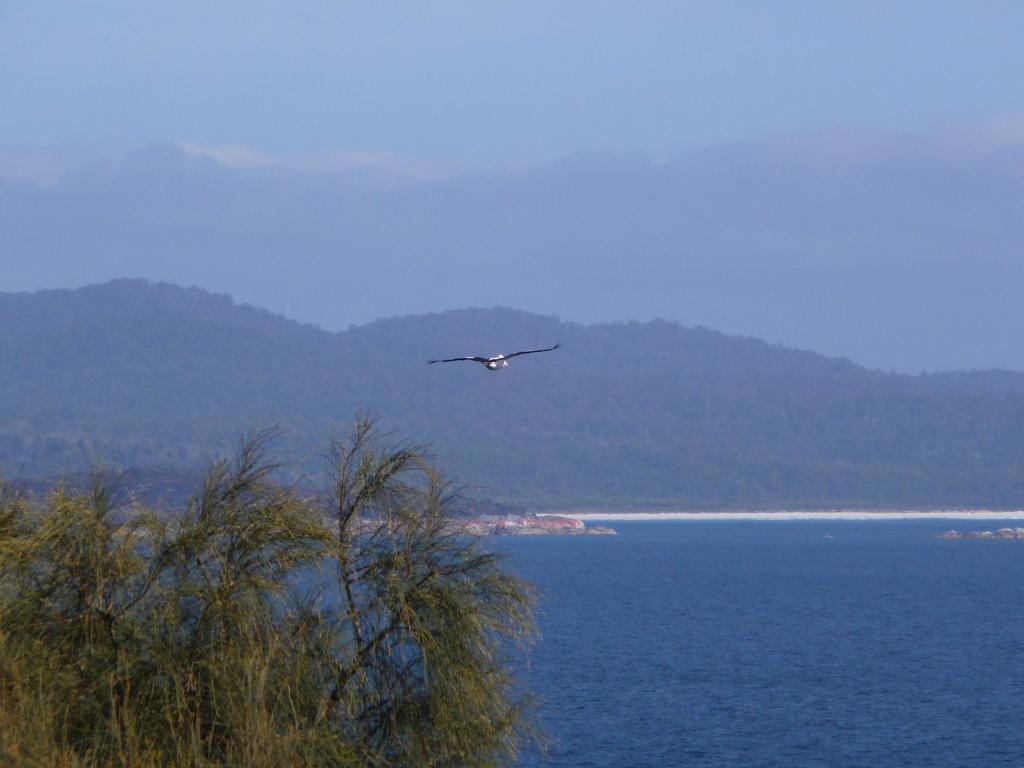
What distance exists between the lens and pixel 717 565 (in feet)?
415

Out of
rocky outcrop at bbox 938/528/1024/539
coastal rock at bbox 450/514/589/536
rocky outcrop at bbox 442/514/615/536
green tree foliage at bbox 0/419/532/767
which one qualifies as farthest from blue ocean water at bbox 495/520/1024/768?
rocky outcrop at bbox 442/514/615/536

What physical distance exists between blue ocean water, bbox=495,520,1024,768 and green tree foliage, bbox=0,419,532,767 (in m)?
1.51

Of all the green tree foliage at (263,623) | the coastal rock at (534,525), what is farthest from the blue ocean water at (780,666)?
the coastal rock at (534,525)

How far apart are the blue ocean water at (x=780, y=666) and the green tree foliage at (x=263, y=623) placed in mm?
1505

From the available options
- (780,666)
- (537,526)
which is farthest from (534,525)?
(780,666)

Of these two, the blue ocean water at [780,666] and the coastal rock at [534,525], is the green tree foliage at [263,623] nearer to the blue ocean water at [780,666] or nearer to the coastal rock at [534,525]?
the blue ocean water at [780,666]

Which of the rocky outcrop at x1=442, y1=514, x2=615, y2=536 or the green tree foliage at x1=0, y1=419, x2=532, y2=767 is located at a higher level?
the green tree foliage at x1=0, y1=419, x2=532, y2=767

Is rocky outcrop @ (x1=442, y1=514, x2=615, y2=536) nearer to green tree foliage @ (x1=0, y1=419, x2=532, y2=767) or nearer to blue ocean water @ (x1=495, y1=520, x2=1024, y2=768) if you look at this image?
blue ocean water @ (x1=495, y1=520, x2=1024, y2=768)

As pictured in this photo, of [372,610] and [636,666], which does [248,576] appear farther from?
[636,666]

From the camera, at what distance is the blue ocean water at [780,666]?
39031 millimetres

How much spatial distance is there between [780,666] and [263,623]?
145 feet

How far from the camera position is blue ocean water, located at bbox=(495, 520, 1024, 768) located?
3903 cm

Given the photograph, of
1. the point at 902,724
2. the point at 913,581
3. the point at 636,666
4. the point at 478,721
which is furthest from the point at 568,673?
the point at 913,581

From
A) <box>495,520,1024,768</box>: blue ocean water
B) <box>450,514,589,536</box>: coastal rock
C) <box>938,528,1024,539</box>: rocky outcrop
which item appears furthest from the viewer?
<box>450,514,589,536</box>: coastal rock
